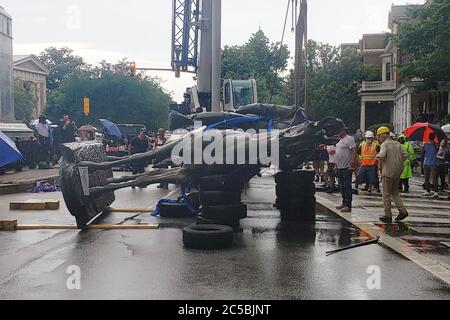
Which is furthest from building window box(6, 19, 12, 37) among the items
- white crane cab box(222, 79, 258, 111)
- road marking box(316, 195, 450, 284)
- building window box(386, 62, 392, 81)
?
road marking box(316, 195, 450, 284)

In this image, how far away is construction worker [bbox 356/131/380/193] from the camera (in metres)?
17.0

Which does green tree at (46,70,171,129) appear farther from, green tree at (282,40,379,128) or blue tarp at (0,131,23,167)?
blue tarp at (0,131,23,167)

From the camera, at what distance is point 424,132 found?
59.5ft

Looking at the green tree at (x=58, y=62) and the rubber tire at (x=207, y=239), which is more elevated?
the green tree at (x=58, y=62)

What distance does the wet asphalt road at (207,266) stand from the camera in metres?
6.10

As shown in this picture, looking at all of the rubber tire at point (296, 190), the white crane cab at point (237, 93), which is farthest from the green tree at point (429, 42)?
the rubber tire at point (296, 190)

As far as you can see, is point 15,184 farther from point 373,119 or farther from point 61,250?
point 373,119

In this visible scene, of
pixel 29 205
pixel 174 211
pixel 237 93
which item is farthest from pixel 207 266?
pixel 237 93

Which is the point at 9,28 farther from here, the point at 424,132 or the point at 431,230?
the point at 431,230

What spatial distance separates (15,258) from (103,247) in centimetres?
124

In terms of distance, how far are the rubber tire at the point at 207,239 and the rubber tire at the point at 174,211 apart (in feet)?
9.55

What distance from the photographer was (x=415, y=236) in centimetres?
973

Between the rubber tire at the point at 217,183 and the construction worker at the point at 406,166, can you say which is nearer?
the rubber tire at the point at 217,183

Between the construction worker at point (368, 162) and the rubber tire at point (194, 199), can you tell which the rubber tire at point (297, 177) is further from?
the construction worker at point (368, 162)
